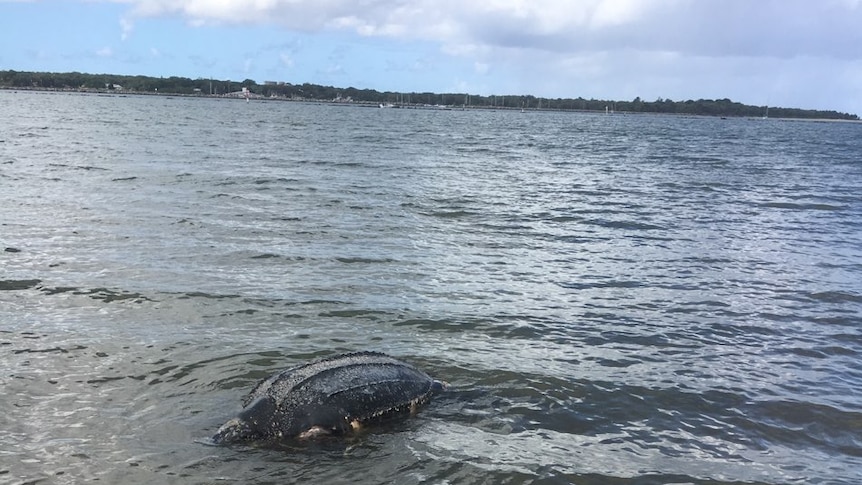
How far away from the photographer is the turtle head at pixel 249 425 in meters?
6.85

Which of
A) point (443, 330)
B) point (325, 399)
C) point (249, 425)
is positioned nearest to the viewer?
point (249, 425)

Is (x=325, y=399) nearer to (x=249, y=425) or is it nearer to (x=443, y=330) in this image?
(x=249, y=425)

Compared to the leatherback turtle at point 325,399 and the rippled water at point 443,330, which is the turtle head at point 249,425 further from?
the rippled water at point 443,330

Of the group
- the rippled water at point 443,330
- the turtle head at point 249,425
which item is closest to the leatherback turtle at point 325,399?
the turtle head at point 249,425

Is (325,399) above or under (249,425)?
above

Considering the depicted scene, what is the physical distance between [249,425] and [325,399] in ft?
2.58

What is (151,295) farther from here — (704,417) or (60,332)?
(704,417)

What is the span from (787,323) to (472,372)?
613cm

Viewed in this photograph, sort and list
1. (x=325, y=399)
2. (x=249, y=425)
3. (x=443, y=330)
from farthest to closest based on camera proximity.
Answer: (x=443, y=330), (x=325, y=399), (x=249, y=425)

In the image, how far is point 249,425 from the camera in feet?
22.7

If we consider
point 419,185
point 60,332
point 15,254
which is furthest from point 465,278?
point 419,185

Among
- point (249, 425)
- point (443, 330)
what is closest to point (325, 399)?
point (249, 425)

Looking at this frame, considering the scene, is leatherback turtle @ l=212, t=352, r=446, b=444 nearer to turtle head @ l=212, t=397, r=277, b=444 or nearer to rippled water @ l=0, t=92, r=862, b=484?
turtle head @ l=212, t=397, r=277, b=444

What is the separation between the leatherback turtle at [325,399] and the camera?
6.90 metres
